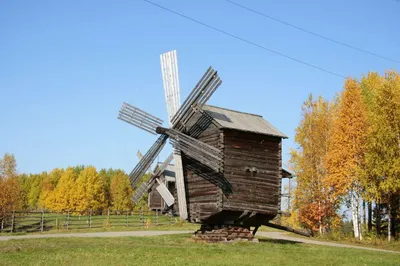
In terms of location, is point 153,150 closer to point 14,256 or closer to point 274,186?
point 274,186

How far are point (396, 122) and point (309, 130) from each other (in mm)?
9326

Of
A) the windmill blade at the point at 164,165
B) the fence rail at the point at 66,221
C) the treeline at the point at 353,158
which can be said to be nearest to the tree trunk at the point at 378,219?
the treeline at the point at 353,158

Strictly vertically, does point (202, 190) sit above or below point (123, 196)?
above

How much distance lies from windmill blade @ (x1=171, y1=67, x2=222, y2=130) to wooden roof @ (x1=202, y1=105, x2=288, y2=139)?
1259mm

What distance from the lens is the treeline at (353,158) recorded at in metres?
31.0

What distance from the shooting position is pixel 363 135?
3338 cm

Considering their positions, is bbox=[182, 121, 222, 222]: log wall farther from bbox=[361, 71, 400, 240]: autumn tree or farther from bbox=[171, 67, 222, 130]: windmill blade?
bbox=[361, 71, 400, 240]: autumn tree

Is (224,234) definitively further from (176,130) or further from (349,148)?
(349,148)

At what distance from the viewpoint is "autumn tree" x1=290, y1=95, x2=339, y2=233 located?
1487 inches

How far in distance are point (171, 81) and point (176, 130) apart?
3.23 m

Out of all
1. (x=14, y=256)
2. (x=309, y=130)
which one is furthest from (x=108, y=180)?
(x=14, y=256)

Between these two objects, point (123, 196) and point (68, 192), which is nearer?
point (68, 192)

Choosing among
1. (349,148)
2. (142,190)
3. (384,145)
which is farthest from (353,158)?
(142,190)

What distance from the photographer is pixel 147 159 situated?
2591cm
